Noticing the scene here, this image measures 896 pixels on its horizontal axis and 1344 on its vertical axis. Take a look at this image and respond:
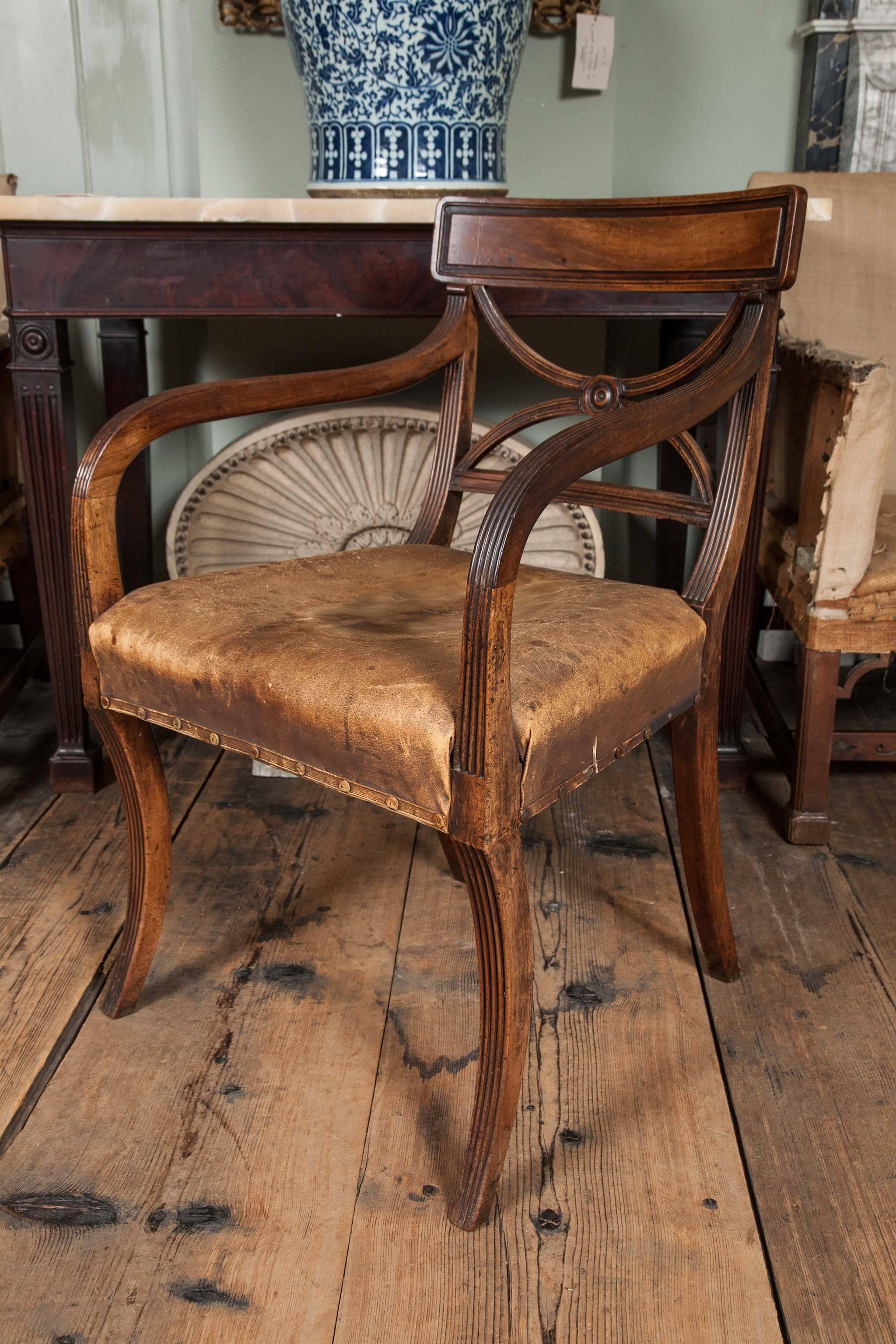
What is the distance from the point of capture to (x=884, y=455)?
1.42 metres

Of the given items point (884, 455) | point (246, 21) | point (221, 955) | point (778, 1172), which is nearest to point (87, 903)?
point (221, 955)

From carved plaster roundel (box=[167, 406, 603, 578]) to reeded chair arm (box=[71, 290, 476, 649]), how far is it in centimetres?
56

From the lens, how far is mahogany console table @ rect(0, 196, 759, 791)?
1462mm

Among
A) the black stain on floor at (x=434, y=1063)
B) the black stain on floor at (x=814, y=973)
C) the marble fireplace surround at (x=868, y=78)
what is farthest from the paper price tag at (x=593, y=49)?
the black stain on floor at (x=434, y=1063)

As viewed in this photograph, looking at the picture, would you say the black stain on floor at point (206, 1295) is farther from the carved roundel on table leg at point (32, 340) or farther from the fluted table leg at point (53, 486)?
the carved roundel on table leg at point (32, 340)

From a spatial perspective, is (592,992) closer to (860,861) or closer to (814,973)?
(814,973)

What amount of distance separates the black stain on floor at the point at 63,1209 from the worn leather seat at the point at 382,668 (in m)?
0.43

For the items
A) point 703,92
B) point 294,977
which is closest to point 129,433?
point 294,977

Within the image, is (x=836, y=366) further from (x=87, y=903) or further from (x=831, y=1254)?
(x=87, y=903)

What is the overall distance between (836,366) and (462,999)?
3.02 feet

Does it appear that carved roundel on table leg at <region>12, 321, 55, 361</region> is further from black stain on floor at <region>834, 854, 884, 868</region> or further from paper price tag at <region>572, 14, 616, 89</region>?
black stain on floor at <region>834, 854, 884, 868</region>

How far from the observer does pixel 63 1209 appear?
3.25 ft

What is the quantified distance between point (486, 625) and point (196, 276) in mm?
925

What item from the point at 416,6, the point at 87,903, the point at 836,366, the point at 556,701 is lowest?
the point at 87,903
